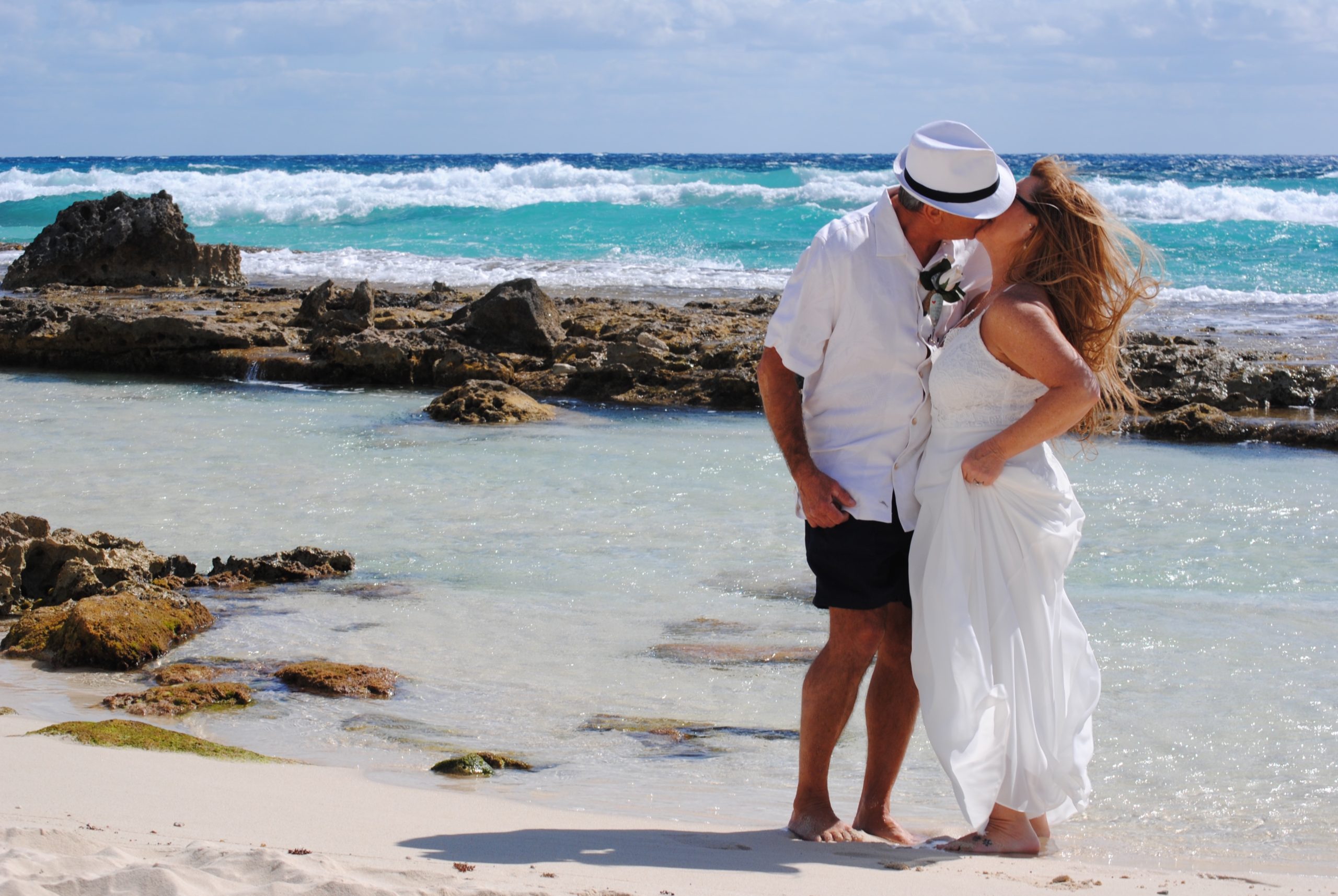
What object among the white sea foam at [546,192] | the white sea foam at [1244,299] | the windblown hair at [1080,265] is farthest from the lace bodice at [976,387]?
the white sea foam at [546,192]

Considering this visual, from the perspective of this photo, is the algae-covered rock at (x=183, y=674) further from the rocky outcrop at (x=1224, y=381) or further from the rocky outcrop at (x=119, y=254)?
→ the rocky outcrop at (x=119, y=254)

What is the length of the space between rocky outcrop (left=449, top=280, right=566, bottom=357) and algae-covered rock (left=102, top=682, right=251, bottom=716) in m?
7.45

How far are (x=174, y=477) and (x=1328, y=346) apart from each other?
10705 mm

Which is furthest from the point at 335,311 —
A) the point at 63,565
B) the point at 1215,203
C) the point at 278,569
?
the point at 1215,203

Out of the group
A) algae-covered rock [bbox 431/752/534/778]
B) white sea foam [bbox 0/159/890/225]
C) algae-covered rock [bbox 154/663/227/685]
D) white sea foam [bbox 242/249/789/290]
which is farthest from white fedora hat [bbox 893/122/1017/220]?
white sea foam [bbox 0/159/890/225]

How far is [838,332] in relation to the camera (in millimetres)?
3051

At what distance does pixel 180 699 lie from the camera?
4.21m

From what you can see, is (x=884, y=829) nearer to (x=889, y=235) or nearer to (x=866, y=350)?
(x=866, y=350)

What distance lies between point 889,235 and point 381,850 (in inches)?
71.5

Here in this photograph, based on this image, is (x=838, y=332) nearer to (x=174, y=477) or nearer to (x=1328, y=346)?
(x=174, y=477)

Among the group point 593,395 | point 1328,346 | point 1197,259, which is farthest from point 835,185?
point 593,395

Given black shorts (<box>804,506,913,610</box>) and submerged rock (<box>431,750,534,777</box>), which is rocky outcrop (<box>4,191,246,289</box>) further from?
black shorts (<box>804,506,913,610</box>)

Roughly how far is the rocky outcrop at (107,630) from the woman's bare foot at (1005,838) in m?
3.11

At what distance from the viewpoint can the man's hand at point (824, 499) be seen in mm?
3010
